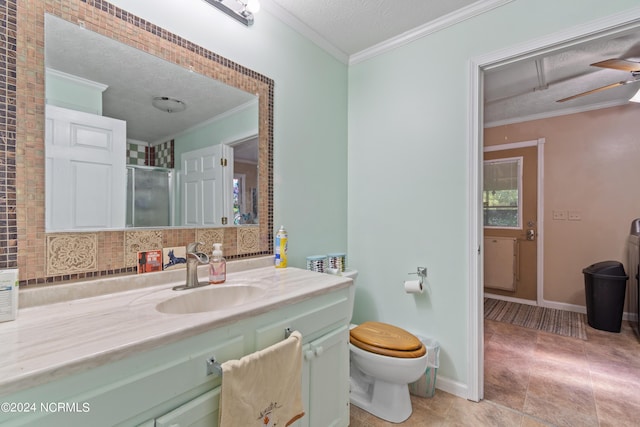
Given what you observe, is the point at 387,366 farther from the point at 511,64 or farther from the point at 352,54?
the point at 352,54

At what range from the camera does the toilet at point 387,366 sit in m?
1.53

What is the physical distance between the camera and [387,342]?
159 cm

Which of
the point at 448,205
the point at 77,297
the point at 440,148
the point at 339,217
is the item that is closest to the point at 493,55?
the point at 440,148

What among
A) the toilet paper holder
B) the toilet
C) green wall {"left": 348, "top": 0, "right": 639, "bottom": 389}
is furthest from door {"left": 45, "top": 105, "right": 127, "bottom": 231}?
the toilet paper holder

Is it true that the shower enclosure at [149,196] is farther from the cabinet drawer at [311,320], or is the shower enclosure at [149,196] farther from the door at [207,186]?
the cabinet drawer at [311,320]

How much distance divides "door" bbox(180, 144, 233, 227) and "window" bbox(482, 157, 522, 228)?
379 centimetres

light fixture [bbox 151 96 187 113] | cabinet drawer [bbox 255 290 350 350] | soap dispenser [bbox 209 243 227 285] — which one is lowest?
cabinet drawer [bbox 255 290 350 350]

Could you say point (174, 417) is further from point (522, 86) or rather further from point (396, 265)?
point (522, 86)

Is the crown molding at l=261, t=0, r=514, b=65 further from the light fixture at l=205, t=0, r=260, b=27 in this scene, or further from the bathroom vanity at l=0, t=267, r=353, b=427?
the bathroom vanity at l=0, t=267, r=353, b=427

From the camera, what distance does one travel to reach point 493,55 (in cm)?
171

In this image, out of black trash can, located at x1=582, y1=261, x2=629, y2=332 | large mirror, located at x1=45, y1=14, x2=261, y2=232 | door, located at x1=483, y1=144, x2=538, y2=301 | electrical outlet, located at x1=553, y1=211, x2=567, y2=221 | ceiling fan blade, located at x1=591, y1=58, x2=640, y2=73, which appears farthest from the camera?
door, located at x1=483, y1=144, x2=538, y2=301

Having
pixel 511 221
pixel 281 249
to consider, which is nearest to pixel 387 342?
pixel 281 249

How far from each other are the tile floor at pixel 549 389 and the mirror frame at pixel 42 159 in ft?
4.84

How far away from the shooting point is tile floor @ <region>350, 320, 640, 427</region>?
1612 mm
